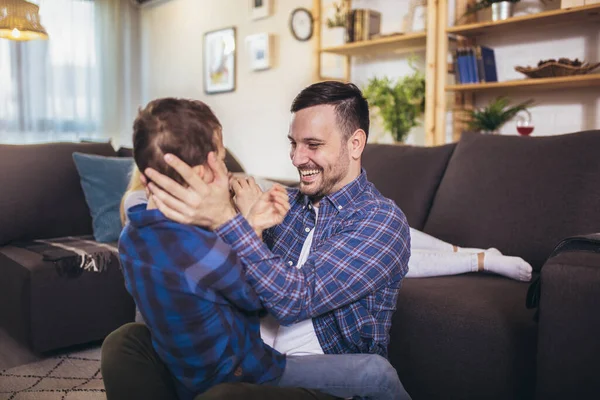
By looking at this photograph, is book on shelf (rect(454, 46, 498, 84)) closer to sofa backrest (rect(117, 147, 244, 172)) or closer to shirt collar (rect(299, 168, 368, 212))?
sofa backrest (rect(117, 147, 244, 172))

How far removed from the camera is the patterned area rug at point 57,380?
77.7 inches

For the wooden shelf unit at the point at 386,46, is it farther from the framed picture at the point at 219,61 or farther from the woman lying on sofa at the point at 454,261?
the woman lying on sofa at the point at 454,261

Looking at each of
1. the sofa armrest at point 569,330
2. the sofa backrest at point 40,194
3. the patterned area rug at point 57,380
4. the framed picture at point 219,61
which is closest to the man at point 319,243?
the sofa armrest at point 569,330

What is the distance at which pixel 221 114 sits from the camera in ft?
17.6

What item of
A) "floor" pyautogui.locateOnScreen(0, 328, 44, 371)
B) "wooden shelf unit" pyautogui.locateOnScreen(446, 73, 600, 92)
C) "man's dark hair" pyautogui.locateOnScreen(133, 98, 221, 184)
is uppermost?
"wooden shelf unit" pyautogui.locateOnScreen(446, 73, 600, 92)

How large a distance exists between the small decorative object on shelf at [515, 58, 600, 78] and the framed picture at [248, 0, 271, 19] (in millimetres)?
2414

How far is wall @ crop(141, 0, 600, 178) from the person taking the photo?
322 cm

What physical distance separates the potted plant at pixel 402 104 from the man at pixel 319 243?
226cm

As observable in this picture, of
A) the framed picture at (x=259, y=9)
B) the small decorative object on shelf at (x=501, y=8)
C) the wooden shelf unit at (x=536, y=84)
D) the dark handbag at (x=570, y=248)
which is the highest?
the framed picture at (x=259, y=9)

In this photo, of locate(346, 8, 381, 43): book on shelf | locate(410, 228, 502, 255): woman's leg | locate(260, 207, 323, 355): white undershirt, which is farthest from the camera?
locate(346, 8, 381, 43): book on shelf

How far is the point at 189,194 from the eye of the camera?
879 mm

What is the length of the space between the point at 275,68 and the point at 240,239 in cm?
403

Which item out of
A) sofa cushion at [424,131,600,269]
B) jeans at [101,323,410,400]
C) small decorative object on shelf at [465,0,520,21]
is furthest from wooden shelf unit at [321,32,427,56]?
jeans at [101,323,410,400]

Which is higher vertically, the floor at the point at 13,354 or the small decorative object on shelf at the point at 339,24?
the small decorative object on shelf at the point at 339,24
